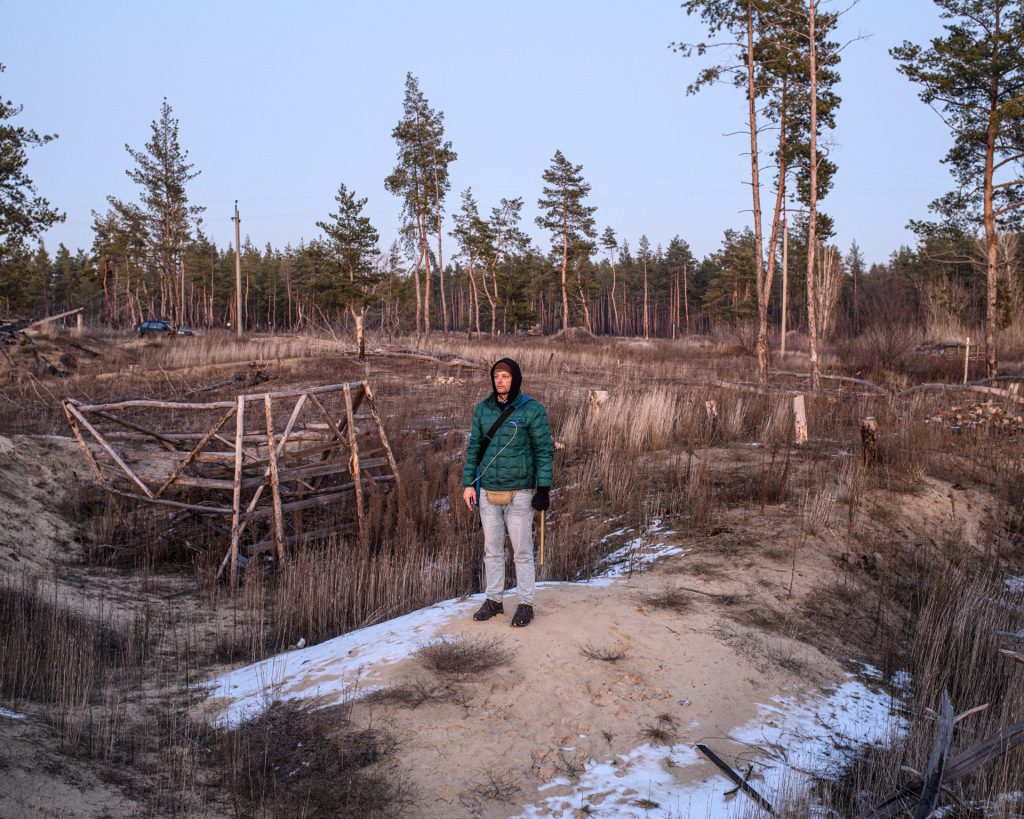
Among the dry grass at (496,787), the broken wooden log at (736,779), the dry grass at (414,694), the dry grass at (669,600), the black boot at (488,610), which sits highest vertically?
the black boot at (488,610)

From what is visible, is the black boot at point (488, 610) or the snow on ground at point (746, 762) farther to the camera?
the black boot at point (488, 610)

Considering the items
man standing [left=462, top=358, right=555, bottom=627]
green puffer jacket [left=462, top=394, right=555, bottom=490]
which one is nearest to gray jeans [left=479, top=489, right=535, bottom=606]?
man standing [left=462, top=358, right=555, bottom=627]

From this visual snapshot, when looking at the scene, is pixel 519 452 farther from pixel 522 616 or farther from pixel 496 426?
pixel 522 616

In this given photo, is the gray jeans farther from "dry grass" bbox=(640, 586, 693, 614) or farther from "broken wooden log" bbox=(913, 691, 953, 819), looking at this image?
"broken wooden log" bbox=(913, 691, 953, 819)

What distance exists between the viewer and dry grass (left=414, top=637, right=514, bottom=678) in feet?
16.5

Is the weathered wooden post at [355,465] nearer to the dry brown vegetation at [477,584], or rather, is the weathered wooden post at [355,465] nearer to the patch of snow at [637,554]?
the dry brown vegetation at [477,584]

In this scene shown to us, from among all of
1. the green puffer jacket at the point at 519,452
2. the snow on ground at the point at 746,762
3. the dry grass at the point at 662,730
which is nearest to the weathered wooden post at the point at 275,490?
the green puffer jacket at the point at 519,452

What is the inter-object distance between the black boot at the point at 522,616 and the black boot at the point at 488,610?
7.1 inches

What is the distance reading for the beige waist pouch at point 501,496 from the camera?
560cm

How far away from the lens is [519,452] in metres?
5.57

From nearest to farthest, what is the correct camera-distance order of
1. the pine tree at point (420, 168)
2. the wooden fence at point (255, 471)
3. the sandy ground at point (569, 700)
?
the sandy ground at point (569, 700), the wooden fence at point (255, 471), the pine tree at point (420, 168)

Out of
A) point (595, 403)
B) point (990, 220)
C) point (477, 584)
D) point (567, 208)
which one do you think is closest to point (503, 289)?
point (567, 208)

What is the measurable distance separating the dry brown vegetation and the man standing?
1.81 feet

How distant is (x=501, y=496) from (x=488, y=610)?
85 cm
